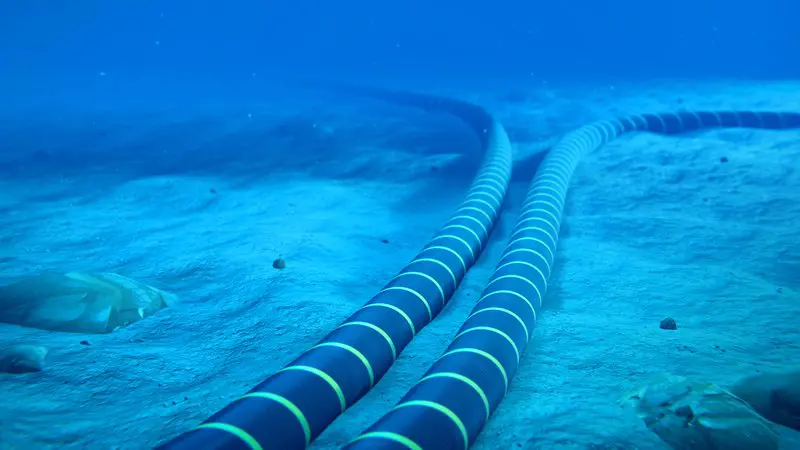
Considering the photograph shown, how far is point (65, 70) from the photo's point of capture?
197 ft

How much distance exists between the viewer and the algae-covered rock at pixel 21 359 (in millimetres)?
3533

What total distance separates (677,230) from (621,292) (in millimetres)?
2126

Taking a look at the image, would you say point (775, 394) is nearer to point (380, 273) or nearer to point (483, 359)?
point (483, 359)

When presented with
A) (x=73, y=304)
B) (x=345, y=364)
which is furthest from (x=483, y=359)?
(x=73, y=304)

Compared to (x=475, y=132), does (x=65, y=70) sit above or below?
above

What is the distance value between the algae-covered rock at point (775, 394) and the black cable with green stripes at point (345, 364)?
106 inches

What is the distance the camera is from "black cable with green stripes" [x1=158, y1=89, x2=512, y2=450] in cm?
270

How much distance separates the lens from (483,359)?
11.0 feet

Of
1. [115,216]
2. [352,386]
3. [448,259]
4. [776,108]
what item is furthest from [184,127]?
[776,108]

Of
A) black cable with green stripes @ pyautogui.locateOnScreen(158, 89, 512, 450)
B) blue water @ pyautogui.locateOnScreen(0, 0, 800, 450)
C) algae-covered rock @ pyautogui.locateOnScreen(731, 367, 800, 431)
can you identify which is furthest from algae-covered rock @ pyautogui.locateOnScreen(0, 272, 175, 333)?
algae-covered rock @ pyautogui.locateOnScreen(731, 367, 800, 431)

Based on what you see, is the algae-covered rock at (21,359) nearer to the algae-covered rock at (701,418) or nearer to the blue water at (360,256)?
the blue water at (360,256)

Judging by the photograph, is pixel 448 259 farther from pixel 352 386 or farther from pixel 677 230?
pixel 677 230

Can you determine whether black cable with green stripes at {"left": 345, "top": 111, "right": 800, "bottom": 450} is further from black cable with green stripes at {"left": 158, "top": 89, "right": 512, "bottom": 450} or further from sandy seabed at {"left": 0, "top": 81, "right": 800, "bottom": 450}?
black cable with green stripes at {"left": 158, "top": 89, "right": 512, "bottom": 450}

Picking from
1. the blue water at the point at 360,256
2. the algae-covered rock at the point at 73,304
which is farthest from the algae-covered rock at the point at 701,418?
the algae-covered rock at the point at 73,304
